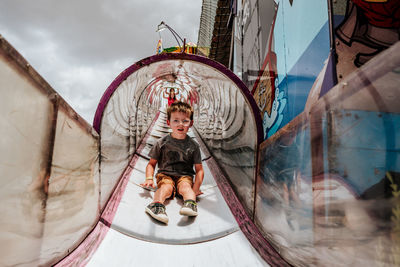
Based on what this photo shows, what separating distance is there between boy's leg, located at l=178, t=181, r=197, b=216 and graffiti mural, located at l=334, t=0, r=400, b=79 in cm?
172

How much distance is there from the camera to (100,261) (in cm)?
150

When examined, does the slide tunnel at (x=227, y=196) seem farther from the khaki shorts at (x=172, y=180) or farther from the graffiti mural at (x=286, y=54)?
the graffiti mural at (x=286, y=54)

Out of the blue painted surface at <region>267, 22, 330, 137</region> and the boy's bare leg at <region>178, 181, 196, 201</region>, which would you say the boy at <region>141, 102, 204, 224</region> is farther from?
the blue painted surface at <region>267, 22, 330, 137</region>

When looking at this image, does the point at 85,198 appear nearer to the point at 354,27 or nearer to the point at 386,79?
the point at 386,79

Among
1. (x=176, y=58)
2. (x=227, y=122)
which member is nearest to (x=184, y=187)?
(x=227, y=122)

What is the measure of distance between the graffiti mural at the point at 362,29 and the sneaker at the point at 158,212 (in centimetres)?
191

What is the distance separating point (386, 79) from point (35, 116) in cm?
148

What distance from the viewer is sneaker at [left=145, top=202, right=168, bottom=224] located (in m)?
2.08

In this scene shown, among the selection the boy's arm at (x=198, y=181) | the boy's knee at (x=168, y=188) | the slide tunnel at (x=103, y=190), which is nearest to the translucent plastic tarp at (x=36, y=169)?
the slide tunnel at (x=103, y=190)

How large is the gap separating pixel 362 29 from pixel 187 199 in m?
2.08

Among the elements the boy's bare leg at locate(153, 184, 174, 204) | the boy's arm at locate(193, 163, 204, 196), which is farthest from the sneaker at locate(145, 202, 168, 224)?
the boy's arm at locate(193, 163, 204, 196)

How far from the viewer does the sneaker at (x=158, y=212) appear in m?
2.08

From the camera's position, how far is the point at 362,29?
5.65ft

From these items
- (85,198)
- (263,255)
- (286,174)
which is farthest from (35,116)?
(263,255)
